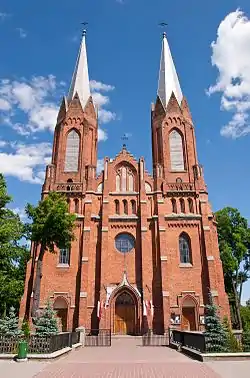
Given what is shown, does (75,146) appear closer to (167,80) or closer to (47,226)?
(47,226)

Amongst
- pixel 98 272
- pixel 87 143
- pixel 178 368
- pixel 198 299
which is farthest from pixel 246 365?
pixel 87 143

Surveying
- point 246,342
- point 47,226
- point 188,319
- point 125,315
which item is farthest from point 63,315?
point 246,342

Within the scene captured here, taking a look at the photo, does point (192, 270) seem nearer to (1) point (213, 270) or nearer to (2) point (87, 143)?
(1) point (213, 270)

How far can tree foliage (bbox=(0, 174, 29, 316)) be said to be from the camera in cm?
2138

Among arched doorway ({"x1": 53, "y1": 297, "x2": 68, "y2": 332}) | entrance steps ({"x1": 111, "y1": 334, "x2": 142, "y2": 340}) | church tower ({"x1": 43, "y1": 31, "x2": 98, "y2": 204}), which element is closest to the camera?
entrance steps ({"x1": 111, "y1": 334, "x2": 142, "y2": 340})

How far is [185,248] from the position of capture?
28.7 meters

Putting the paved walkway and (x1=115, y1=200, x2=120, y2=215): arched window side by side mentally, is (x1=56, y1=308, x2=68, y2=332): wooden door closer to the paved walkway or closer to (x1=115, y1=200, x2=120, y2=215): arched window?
(x1=115, y1=200, x2=120, y2=215): arched window

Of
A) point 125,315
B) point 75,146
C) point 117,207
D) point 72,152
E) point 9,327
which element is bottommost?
point 9,327

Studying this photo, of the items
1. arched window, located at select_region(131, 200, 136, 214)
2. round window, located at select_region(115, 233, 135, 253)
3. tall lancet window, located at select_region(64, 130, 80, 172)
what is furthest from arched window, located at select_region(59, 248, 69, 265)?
tall lancet window, located at select_region(64, 130, 80, 172)

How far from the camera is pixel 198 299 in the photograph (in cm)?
2636

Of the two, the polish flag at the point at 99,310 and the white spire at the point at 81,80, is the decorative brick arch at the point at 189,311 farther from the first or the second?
the white spire at the point at 81,80

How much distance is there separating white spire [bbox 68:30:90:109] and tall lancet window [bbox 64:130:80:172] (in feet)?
14.1

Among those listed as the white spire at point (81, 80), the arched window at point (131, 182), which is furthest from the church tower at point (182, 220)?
the white spire at point (81, 80)

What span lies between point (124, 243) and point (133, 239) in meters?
0.91
